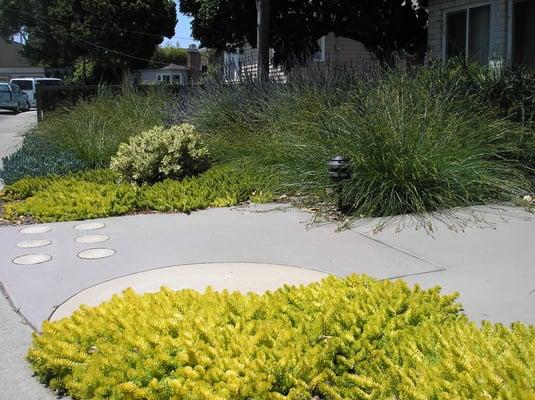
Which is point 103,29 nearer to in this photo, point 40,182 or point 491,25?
point 491,25

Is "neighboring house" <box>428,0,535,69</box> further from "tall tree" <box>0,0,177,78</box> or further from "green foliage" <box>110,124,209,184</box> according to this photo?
"tall tree" <box>0,0,177,78</box>

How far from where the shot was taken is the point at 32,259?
586cm

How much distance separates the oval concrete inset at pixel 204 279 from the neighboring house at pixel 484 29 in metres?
7.26

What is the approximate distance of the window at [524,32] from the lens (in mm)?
11969

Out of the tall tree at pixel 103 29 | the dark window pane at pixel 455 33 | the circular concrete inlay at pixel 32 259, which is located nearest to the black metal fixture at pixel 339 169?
the circular concrete inlay at pixel 32 259

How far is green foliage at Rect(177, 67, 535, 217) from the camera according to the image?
7.14 m

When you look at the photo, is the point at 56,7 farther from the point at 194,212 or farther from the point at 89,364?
the point at 89,364

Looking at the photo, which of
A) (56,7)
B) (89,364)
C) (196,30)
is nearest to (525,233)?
(89,364)

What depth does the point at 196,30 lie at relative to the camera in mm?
17750

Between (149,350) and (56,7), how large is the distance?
5078 centimetres

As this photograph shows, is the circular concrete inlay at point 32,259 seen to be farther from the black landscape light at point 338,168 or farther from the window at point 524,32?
the window at point 524,32

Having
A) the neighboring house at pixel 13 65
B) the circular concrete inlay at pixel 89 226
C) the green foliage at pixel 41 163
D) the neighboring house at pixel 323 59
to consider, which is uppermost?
the neighboring house at pixel 13 65

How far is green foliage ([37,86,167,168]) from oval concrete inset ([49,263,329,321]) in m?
6.09

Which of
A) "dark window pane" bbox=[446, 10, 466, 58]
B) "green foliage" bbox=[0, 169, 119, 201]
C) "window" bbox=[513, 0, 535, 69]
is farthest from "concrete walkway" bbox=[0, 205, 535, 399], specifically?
"dark window pane" bbox=[446, 10, 466, 58]
